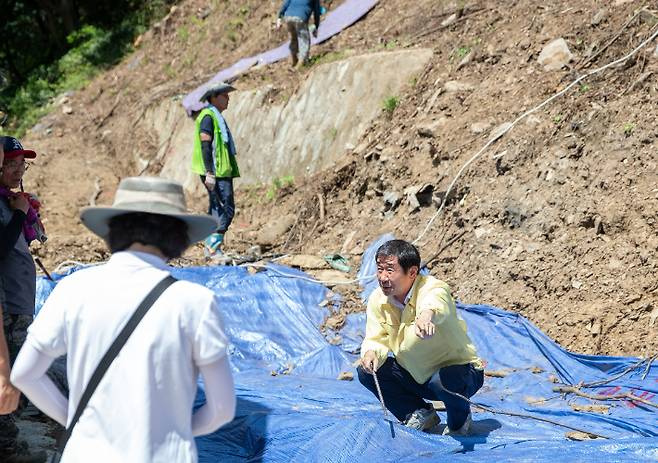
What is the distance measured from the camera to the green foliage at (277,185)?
36.2ft

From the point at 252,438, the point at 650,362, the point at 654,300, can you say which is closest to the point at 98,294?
the point at 252,438

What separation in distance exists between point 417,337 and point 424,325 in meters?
0.30

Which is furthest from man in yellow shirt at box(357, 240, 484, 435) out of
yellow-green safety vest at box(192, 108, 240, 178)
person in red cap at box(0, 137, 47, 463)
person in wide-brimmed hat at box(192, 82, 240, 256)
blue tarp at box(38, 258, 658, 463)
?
yellow-green safety vest at box(192, 108, 240, 178)

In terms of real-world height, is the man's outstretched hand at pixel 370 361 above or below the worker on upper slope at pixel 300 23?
below

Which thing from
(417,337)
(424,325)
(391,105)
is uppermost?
(391,105)

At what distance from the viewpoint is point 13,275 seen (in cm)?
421

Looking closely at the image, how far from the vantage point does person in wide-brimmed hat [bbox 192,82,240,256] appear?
8438 millimetres

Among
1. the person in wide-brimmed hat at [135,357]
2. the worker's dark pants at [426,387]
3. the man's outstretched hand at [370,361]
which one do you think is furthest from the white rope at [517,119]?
the person in wide-brimmed hat at [135,357]

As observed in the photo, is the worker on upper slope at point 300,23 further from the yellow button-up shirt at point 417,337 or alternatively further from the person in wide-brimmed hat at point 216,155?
the yellow button-up shirt at point 417,337

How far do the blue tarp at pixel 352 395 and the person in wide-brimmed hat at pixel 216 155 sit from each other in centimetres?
97

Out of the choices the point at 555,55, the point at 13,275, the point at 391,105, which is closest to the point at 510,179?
the point at 555,55

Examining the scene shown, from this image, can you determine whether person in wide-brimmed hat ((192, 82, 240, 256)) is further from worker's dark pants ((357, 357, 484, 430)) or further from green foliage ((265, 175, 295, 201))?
worker's dark pants ((357, 357, 484, 430))

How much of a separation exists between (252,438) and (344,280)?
11.3 ft

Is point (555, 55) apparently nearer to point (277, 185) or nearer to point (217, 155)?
point (217, 155)
